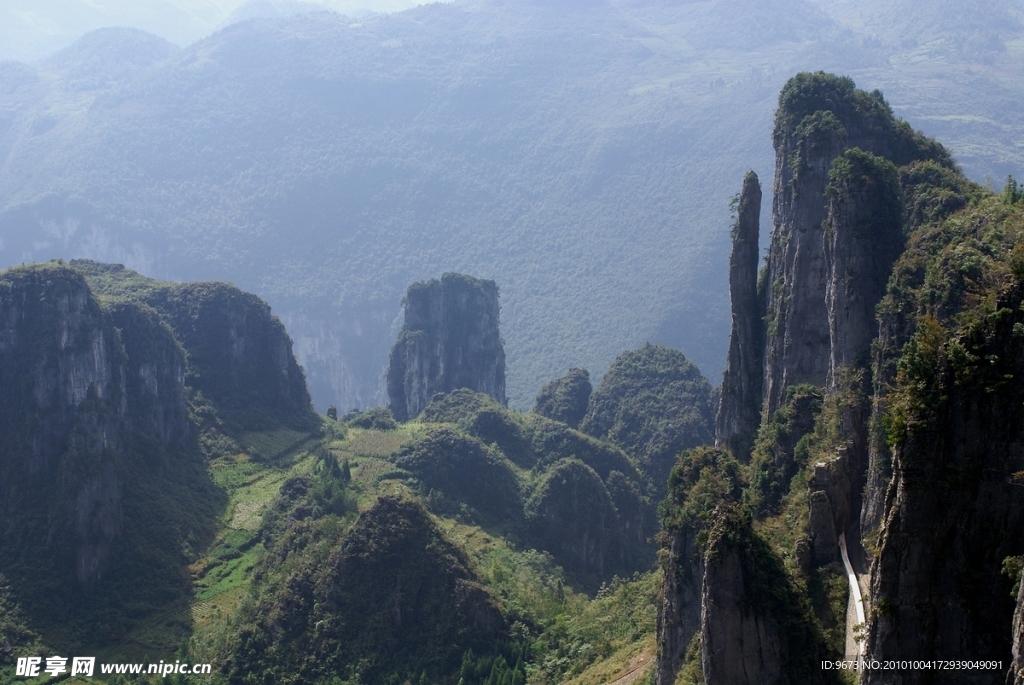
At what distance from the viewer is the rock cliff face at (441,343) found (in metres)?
97.9

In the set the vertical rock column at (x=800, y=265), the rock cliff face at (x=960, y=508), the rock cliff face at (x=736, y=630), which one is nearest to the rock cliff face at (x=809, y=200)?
the vertical rock column at (x=800, y=265)

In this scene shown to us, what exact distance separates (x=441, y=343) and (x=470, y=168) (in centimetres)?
7557

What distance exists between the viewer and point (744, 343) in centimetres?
4838

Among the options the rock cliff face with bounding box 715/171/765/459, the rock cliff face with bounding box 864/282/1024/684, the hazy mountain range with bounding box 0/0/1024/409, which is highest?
the hazy mountain range with bounding box 0/0/1024/409

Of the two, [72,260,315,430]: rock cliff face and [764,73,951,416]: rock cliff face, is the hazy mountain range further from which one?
[764,73,951,416]: rock cliff face

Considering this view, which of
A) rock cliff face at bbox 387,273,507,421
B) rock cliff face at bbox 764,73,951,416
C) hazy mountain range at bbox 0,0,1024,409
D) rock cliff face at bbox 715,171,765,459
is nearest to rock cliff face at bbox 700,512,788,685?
rock cliff face at bbox 764,73,951,416

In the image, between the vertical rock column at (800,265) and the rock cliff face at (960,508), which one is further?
the vertical rock column at (800,265)

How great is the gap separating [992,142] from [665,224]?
3139 cm

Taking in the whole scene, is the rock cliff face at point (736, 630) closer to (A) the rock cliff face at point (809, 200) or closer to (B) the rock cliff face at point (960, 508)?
(B) the rock cliff face at point (960, 508)

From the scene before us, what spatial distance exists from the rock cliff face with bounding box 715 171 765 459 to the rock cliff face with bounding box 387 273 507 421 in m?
49.6

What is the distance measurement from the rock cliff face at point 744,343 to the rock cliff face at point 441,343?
49.6 meters

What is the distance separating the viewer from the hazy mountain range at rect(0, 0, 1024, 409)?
429 feet

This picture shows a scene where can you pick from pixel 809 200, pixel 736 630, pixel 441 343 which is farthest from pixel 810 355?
pixel 441 343

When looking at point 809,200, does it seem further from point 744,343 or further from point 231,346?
point 231,346
